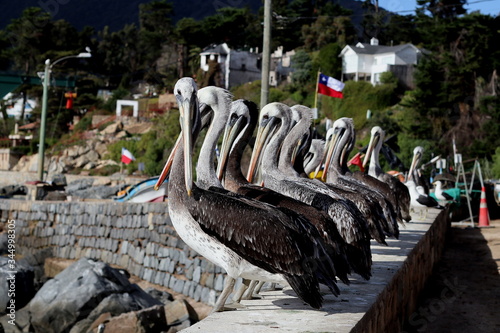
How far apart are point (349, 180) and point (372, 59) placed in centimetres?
5955

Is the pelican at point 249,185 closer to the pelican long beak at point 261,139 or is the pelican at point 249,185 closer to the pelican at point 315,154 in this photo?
the pelican long beak at point 261,139

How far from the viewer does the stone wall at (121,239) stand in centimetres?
1565

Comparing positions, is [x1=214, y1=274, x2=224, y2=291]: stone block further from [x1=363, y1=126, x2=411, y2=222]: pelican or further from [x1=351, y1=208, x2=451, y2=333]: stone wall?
[x1=351, y1=208, x2=451, y2=333]: stone wall

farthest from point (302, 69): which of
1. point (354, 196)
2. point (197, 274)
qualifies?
point (354, 196)

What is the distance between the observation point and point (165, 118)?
59.4 meters

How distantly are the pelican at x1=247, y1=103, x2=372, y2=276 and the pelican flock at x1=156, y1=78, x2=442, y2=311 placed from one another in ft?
0.04

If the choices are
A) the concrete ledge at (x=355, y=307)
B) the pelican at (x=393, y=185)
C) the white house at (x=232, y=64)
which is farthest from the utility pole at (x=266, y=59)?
the white house at (x=232, y=64)

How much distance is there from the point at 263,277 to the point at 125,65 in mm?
92807

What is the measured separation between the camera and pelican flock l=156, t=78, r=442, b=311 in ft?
15.7

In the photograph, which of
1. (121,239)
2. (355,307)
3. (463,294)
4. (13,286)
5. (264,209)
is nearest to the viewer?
(264,209)

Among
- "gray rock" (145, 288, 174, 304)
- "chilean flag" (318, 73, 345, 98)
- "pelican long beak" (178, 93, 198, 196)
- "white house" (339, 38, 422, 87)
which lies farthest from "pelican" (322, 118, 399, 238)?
"white house" (339, 38, 422, 87)

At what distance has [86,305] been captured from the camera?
12719mm

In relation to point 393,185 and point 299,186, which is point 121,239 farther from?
point 299,186

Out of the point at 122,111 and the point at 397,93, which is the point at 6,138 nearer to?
the point at 122,111
